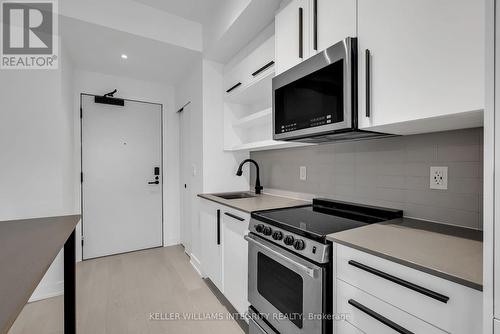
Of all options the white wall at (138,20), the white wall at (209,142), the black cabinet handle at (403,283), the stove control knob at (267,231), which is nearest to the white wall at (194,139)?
the white wall at (209,142)

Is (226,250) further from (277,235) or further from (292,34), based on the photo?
(292,34)

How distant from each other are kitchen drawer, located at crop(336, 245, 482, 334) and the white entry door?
308cm

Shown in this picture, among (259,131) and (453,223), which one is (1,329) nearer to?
(453,223)

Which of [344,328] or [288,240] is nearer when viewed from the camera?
[344,328]

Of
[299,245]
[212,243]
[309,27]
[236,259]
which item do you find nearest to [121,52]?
[309,27]

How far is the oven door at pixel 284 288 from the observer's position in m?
1.07

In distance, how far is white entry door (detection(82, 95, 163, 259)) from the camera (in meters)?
3.04

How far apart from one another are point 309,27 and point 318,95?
439 millimetres

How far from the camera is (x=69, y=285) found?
4.83 feet

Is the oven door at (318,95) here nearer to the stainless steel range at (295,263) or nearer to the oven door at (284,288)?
the stainless steel range at (295,263)

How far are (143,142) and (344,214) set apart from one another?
2.90m

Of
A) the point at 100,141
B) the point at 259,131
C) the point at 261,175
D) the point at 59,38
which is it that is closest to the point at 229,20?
the point at 259,131

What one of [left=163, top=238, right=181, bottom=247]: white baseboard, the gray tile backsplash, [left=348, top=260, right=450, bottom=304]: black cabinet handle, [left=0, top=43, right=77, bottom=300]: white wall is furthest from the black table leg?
[left=163, top=238, right=181, bottom=247]: white baseboard

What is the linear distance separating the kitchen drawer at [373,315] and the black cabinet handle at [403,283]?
0.10 metres
